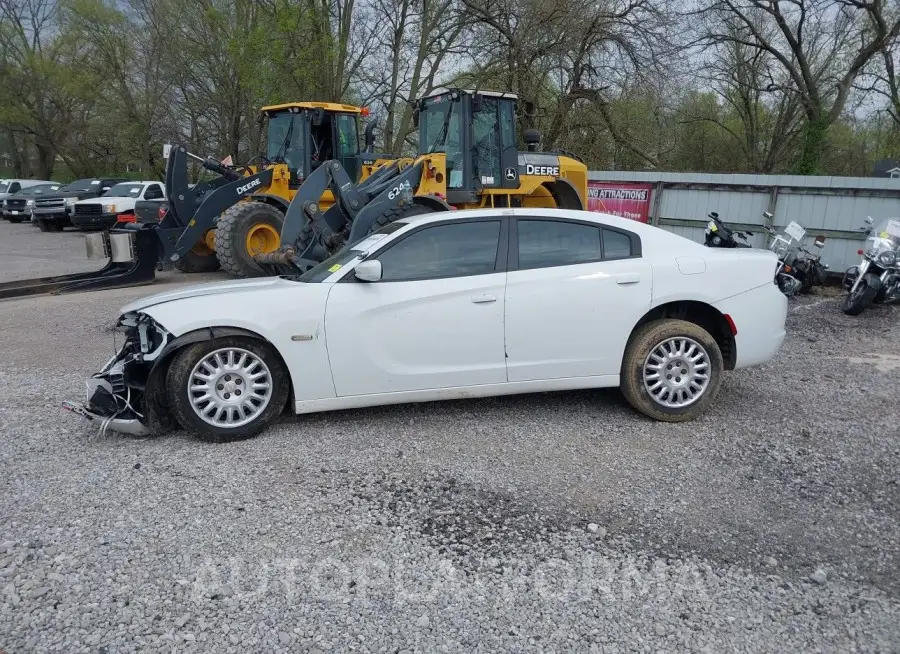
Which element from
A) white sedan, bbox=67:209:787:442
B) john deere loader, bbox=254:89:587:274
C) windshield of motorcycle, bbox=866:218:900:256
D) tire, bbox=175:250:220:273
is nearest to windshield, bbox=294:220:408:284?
white sedan, bbox=67:209:787:442

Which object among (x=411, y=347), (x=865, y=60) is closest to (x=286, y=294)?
(x=411, y=347)

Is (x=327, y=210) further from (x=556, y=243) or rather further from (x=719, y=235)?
(x=719, y=235)

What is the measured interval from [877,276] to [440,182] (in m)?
5.92

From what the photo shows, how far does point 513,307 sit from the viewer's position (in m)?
5.01

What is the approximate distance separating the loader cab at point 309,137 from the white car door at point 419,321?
828 centimetres

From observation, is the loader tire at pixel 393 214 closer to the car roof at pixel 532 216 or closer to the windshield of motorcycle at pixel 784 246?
the car roof at pixel 532 216

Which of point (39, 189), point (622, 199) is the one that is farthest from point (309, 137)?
point (39, 189)

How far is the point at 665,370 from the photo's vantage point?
525 cm

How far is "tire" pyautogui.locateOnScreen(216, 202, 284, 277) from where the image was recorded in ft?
38.1

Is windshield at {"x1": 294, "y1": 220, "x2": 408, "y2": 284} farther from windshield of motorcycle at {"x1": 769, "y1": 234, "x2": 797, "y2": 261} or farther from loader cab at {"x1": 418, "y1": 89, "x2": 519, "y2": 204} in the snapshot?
windshield of motorcycle at {"x1": 769, "y1": 234, "x2": 797, "y2": 261}

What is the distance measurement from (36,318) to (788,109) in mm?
27972

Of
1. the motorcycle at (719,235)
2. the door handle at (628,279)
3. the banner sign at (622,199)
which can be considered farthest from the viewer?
the banner sign at (622,199)

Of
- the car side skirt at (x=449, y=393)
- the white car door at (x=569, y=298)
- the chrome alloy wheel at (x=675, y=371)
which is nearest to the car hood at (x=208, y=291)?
the car side skirt at (x=449, y=393)

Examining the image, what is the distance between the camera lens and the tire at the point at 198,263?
13164 mm
